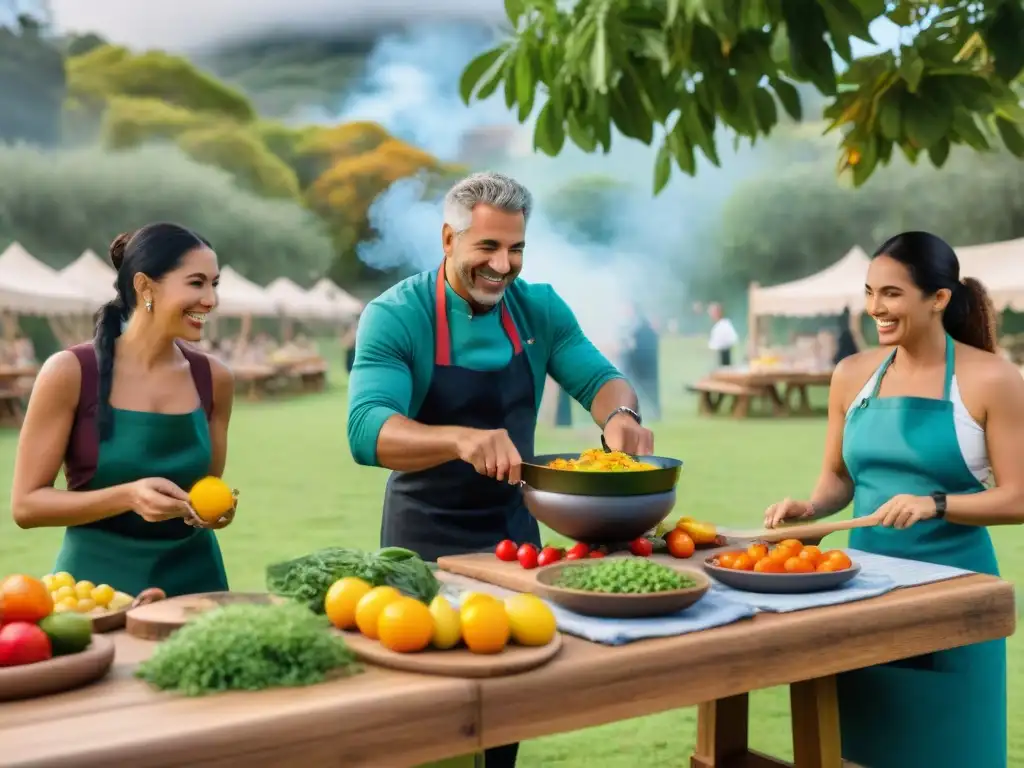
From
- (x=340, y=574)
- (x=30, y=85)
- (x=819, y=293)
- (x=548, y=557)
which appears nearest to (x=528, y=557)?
(x=548, y=557)

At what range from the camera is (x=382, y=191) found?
2964 cm

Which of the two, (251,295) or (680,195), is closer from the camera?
(251,295)

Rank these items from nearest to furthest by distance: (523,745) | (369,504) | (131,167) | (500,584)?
(500,584) → (523,745) → (369,504) → (131,167)

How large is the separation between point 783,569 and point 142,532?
54.2 inches

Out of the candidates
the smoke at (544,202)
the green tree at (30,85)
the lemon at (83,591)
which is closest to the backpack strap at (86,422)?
the lemon at (83,591)

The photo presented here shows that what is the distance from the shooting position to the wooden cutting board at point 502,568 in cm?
218

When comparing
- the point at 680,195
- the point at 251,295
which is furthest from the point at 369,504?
the point at 680,195

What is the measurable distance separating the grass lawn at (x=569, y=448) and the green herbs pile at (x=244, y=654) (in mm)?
586

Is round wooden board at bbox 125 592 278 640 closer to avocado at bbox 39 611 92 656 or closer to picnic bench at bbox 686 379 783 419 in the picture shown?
avocado at bbox 39 611 92 656

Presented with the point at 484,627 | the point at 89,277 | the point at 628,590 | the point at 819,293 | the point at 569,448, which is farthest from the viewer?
the point at 89,277

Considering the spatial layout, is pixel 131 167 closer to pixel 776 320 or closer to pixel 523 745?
pixel 776 320

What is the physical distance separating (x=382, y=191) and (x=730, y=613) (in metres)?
28.5

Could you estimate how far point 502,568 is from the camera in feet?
7.53

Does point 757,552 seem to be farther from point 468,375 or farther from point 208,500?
point 208,500
